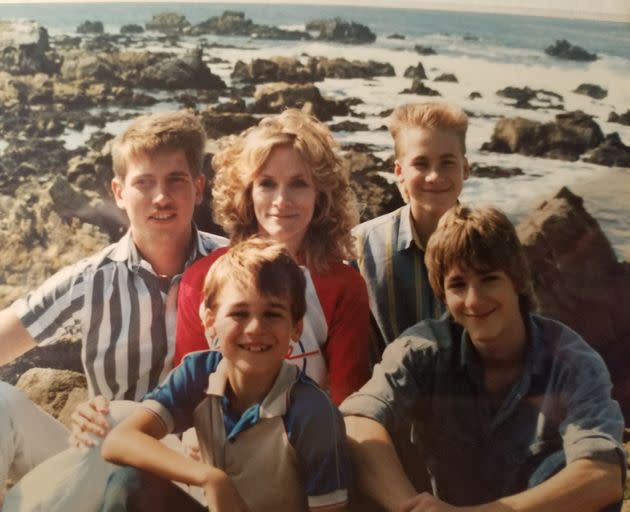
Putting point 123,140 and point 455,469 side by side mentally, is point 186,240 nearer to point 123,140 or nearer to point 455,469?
point 123,140

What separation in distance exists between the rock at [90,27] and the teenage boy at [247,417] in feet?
2.39

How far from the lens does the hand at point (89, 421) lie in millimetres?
2172

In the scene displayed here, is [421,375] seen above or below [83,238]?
below

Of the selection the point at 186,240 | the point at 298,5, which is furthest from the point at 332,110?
the point at 186,240

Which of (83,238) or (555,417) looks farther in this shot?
(83,238)

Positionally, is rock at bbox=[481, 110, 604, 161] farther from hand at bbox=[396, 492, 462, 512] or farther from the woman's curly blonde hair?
hand at bbox=[396, 492, 462, 512]

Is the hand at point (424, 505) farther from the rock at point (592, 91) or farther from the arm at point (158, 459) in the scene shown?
the rock at point (592, 91)

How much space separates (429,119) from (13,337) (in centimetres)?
122

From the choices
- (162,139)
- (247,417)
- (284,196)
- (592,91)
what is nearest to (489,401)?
(247,417)

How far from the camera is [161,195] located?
2.15m

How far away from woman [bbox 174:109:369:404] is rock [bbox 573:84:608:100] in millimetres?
621

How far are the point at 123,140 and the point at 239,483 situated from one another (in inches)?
35.6

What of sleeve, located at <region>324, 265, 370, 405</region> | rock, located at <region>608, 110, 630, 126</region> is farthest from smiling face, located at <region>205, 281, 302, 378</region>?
rock, located at <region>608, 110, 630, 126</region>

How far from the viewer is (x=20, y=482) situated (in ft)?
7.35
